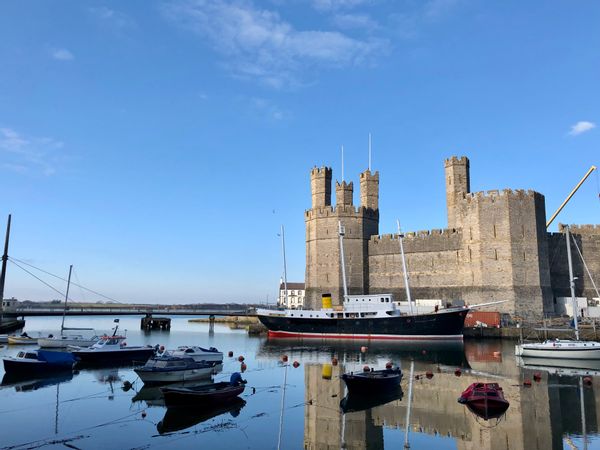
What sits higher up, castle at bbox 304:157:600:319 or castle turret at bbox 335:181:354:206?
castle turret at bbox 335:181:354:206

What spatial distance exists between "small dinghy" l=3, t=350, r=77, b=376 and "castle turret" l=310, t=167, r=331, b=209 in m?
33.5

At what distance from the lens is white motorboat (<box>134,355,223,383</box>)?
19953 millimetres

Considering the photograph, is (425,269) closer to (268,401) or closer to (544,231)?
(544,231)

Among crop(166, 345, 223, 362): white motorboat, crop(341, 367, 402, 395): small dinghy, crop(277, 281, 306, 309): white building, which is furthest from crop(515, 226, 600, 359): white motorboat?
crop(277, 281, 306, 309): white building

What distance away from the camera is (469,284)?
149ft

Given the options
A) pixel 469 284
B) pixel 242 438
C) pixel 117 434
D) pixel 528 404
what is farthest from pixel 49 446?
pixel 469 284

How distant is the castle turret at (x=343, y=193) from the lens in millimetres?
Answer: 53125

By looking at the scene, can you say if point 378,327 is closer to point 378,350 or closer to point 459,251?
point 378,350

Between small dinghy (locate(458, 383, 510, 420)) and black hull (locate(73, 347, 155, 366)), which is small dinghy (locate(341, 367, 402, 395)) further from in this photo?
black hull (locate(73, 347, 155, 366))

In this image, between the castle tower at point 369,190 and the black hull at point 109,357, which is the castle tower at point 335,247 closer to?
the castle tower at point 369,190

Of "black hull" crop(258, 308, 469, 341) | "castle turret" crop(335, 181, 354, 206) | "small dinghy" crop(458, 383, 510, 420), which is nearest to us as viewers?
"small dinghy" crop(458, 383, 510, 420)

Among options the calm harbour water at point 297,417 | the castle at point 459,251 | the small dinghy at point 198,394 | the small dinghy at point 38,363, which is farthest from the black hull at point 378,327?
the small dinghy at point 198,394

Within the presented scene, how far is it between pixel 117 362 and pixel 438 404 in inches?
737

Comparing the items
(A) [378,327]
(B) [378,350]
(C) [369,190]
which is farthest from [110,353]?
(C) [369,190]
